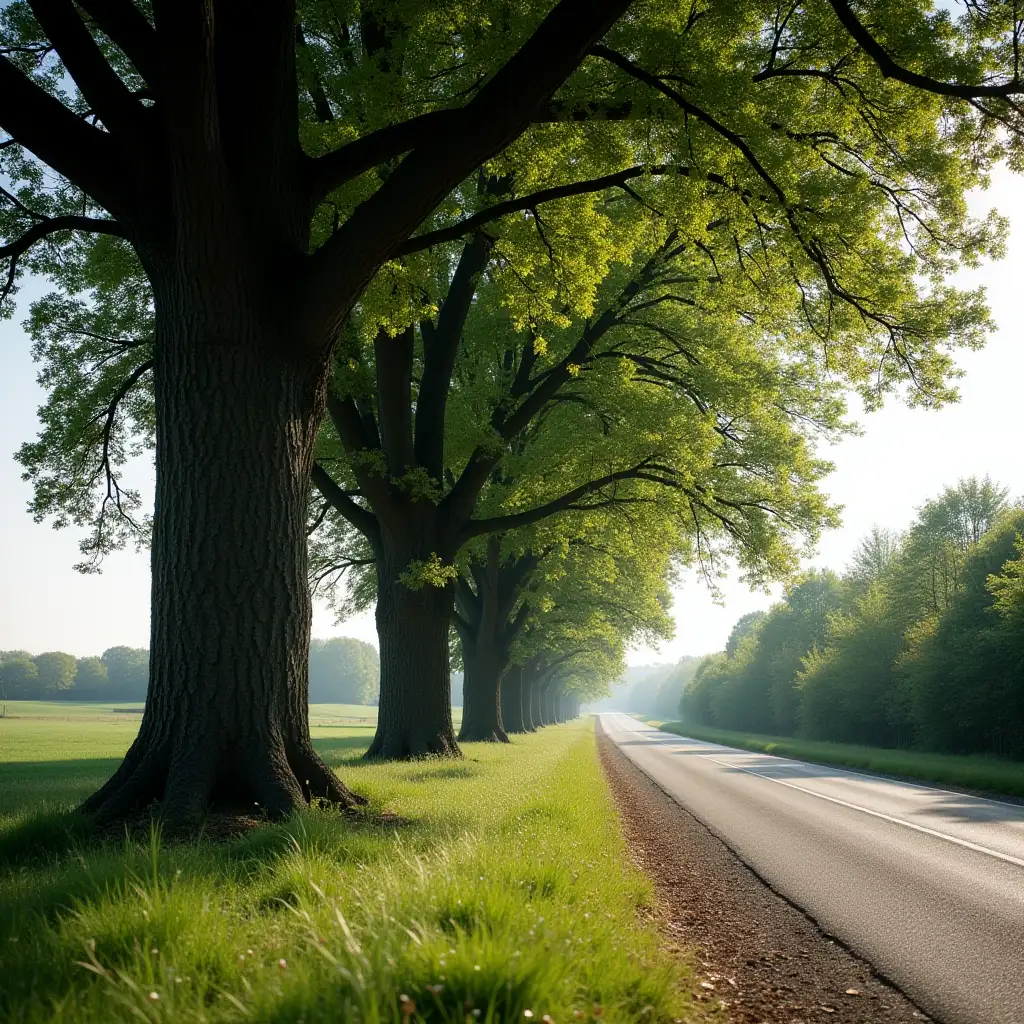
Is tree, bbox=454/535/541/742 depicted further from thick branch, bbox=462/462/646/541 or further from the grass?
the grass

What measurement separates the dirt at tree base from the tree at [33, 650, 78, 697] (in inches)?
6057

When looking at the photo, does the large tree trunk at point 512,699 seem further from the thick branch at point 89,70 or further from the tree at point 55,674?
the tree at point 55,674

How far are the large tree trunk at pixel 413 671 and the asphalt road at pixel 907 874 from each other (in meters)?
5.02

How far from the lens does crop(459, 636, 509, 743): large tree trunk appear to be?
26156 mm

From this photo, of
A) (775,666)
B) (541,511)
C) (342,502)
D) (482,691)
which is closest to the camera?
(342,502)

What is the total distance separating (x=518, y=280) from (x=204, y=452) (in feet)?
17.3

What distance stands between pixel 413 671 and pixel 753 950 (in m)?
10.6

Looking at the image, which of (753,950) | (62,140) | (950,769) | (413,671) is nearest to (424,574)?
(413,671)

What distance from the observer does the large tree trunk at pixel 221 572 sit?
6.18 meters

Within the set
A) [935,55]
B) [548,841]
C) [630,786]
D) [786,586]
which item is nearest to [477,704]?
[630,786]

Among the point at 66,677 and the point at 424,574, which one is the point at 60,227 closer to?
the point at 424,574

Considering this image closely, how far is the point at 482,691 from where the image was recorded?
86.9ft

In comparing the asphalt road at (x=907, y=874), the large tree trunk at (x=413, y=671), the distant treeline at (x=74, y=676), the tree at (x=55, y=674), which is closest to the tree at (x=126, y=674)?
the distant treeline at (x=74, y=676)

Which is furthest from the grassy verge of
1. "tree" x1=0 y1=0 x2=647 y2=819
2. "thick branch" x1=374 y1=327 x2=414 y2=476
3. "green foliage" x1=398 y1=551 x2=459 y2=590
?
"tree" x1=0 y1=0 x2=647 y2=819
